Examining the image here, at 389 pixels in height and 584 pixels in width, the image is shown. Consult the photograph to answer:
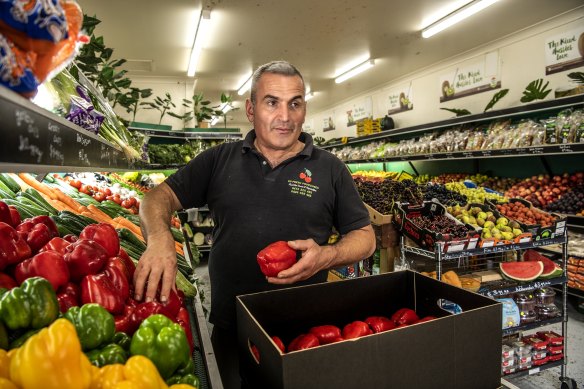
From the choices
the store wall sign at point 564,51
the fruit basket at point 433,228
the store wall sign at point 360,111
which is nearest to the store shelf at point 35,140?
the fruit basket at point 433,228

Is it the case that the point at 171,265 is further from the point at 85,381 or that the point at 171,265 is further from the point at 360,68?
the point at 360,68

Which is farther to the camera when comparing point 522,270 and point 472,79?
point 472,79

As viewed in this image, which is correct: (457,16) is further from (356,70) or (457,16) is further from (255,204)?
(255,204)

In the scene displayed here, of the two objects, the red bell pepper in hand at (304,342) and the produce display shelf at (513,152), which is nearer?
the red bell pepper in hand at (304,342)

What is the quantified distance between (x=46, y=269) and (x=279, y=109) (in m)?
1.36

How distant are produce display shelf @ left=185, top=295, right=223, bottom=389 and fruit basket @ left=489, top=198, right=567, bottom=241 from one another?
293 cm

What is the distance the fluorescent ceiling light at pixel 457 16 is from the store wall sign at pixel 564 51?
1.65 m

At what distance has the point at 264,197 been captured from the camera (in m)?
2.03

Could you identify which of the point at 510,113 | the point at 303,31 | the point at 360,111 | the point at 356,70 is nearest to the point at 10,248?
the point at 510,113

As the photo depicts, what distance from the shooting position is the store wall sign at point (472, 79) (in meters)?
7.47

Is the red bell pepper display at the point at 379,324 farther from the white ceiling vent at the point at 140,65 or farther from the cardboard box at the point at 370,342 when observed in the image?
the white ceiling vent at the point at 140,65

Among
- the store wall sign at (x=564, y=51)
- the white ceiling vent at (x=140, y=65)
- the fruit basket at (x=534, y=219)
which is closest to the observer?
the fruit basket at (x=534, y=219)

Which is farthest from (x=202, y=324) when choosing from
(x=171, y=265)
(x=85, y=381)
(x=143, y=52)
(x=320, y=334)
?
(x=143, y=52)

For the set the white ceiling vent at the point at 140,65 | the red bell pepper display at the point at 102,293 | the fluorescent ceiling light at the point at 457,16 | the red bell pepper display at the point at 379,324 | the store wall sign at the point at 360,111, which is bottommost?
the red bell pepper display at the point at 379,324
